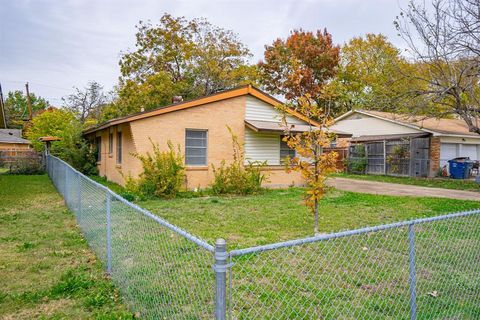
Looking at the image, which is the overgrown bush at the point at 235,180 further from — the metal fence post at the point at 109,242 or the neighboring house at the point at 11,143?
the neighboring house at the point at 11,143

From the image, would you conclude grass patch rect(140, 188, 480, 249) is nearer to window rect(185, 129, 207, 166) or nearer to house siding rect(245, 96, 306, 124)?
window rect(185, 129, 207, 166)

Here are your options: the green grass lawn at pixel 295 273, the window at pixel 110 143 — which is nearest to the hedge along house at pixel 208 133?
the window at pixel 110 143

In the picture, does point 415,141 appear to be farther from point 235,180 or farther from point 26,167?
point 26,167

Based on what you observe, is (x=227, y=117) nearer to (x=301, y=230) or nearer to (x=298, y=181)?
(x=298, y=181)

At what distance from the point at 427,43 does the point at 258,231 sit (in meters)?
11.5

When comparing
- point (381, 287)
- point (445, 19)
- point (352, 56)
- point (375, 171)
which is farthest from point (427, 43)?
point (352, 56)

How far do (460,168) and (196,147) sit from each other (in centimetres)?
1523

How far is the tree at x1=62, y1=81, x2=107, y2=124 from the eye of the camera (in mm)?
41781

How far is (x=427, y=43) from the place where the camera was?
14.1m

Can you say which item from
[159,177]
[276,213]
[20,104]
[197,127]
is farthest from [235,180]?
[20,104]

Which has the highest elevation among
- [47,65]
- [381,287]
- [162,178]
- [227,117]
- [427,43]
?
[47,65]

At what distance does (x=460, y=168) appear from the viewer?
65.1 ft

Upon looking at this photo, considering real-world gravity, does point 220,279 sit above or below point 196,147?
below

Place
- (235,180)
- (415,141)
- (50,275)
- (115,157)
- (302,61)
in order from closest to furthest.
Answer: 1. (50,275)
2. (235,180)
3. (115,157)
4. (415,141)
5. (302,61)
